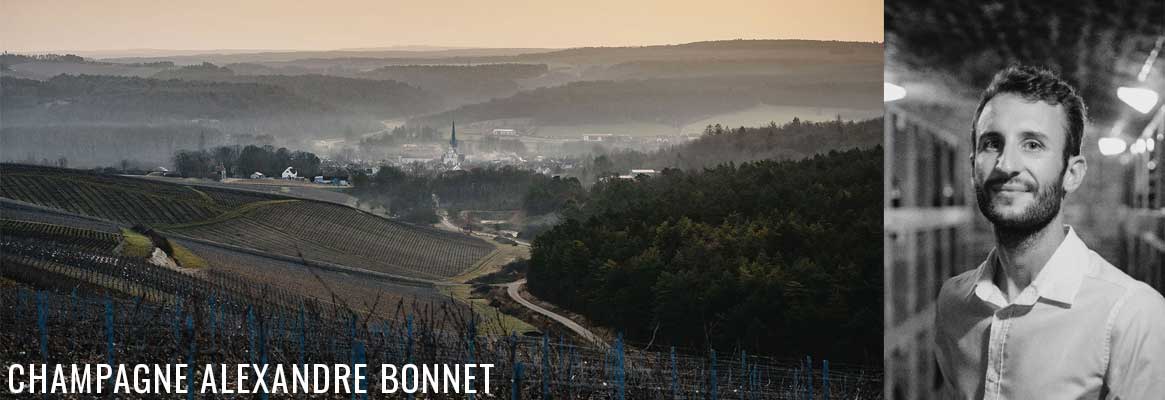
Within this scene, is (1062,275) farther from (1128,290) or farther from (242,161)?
(242,161)

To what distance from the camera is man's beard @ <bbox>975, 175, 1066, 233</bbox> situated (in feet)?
20.6

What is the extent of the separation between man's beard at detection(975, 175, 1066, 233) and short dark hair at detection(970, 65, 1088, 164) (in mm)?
154

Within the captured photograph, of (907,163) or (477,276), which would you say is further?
(477,276)

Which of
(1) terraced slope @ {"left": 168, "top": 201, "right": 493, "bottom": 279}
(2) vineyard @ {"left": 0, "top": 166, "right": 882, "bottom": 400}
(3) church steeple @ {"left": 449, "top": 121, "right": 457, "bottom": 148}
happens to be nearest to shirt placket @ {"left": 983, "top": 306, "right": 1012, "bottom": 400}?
(2) vineyard @ {"left": 0, "top": 166, "right": 882, "bottom": 400}

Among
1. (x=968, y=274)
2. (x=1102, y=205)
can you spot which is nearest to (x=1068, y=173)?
(x=1102, y=205)

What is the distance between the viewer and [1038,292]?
621 centimetres

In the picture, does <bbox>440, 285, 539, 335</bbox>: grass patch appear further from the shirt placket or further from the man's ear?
the man's ear

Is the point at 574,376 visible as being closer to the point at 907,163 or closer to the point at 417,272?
the point at 417,272

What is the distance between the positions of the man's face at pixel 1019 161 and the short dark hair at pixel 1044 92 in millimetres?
26

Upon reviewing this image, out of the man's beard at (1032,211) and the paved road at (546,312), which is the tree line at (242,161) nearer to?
the paved road at (546,312)

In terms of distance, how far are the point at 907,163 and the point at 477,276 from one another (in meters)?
4.39

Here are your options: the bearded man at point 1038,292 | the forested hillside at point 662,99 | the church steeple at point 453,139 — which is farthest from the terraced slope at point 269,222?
the bearded man at point 1038,292

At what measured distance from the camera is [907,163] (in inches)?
269

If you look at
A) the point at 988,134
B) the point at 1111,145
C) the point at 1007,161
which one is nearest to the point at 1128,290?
the point at 1111,145
